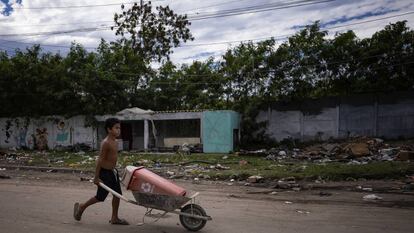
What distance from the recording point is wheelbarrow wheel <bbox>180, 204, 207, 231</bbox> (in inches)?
247

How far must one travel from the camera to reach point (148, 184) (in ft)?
20.7

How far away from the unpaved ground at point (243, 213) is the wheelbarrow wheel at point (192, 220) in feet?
0.55

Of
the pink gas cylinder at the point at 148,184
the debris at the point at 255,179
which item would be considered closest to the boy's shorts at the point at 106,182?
the pink gas cylinder at the point at 148,184

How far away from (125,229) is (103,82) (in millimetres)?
25064

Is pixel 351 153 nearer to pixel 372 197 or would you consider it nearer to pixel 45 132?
pixel 372 197

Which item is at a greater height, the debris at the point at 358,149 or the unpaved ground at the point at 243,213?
the debris at the point at 358,149

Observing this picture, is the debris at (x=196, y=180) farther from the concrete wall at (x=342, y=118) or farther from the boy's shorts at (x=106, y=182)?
the concrete wall at (x=342, y=118)

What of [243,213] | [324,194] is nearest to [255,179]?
[324,194]

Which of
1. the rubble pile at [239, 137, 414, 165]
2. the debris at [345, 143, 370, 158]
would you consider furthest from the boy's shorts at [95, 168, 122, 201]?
the debris at [345, 143, 370, 158]

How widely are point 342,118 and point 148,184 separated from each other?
65.1 feet

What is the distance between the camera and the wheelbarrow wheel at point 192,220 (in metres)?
6.29

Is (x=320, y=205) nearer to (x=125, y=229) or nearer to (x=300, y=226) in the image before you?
(x=300, y=226)

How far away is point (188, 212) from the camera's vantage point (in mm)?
6316

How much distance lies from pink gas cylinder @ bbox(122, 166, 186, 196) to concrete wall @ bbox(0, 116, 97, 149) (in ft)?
80.9
